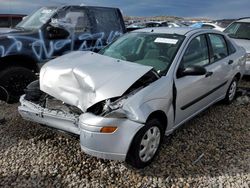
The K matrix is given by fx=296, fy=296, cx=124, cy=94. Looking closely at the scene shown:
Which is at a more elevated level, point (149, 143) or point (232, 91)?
point (149, 143)

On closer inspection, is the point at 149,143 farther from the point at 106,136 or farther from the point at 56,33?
the point at 56,33

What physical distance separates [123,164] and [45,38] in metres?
3.26

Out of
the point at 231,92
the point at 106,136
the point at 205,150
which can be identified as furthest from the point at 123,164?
the point at 231,92

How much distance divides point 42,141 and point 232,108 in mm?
3449

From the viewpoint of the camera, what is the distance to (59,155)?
11.7 ft

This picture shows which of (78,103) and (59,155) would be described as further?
(59,155)

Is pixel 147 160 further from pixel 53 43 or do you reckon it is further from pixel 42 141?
pixel 53 43

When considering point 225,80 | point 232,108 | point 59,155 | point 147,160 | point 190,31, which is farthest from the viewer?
point 232,108

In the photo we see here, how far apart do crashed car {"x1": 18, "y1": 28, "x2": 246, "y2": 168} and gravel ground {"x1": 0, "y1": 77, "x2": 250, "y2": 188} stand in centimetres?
26

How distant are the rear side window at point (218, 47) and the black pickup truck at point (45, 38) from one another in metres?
2.49

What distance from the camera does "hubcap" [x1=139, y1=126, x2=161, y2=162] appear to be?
3217mm

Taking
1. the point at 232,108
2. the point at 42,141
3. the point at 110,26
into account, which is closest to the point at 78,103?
the point at 42,141

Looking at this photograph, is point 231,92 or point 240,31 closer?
point 231,92

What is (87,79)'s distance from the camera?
320 cm
